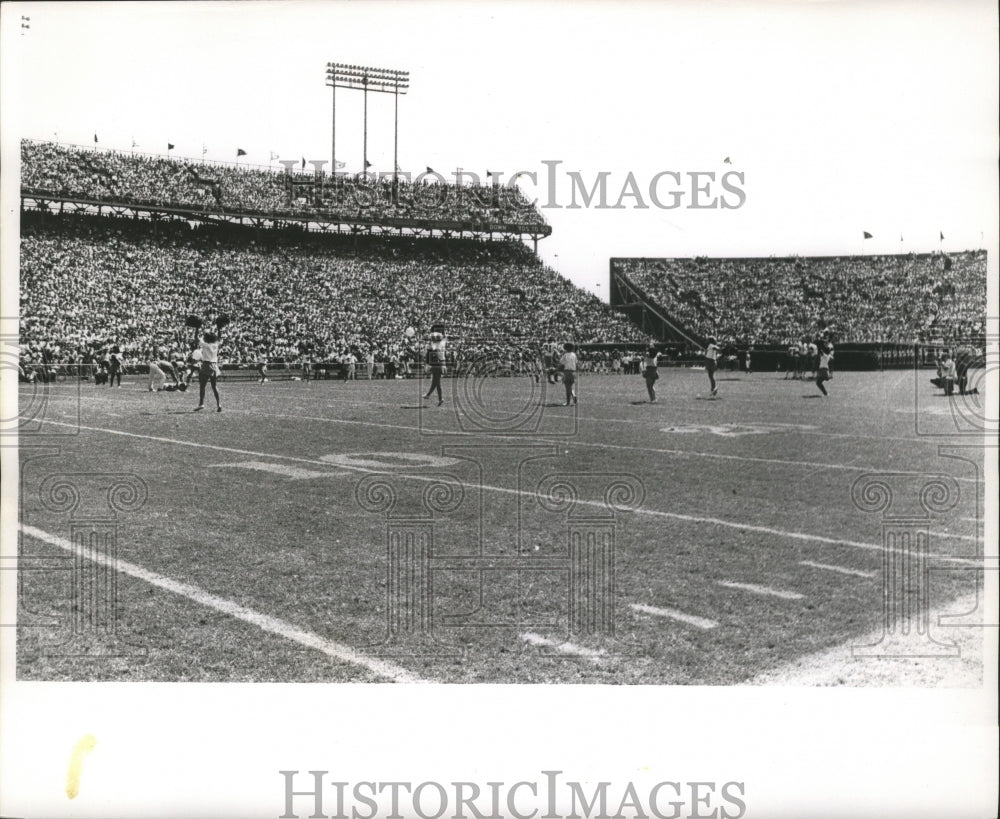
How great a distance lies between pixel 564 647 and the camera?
3.83 meters

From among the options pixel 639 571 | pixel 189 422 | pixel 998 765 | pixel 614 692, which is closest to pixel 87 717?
pixel 614 692

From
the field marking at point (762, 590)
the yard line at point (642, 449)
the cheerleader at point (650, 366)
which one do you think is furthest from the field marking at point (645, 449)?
the cheerleader at point (650, 366)

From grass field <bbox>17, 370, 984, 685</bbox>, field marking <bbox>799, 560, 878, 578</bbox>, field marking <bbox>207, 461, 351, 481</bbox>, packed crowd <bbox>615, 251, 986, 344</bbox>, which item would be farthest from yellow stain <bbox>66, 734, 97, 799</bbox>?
packed crowd <bbox>615, 251, 986, 344</bbox>

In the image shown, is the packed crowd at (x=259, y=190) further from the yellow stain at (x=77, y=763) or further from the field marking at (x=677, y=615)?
the yellow stain at (x=77, y=763)

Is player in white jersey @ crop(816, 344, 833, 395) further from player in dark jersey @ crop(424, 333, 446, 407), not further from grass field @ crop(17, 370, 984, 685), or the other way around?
player in dark jersey @ crop(424, 333, 446, 407)

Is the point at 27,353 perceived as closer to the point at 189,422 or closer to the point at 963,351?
the point at 189,422

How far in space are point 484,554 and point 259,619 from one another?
1321mm

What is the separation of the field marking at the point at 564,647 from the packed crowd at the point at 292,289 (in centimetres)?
361

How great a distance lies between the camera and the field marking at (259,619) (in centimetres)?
363

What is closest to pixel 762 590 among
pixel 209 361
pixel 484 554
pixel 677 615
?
pixel 677 615

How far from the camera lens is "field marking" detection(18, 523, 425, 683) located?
3.63 metres

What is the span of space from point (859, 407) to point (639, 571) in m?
8.33

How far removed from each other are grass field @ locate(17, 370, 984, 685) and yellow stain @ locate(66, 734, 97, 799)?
27 centimetres

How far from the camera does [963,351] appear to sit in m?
6.38
